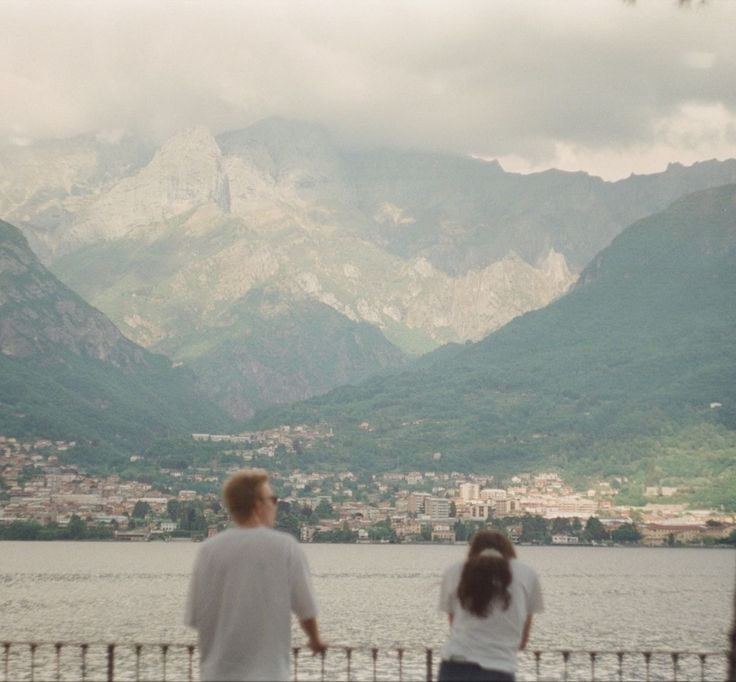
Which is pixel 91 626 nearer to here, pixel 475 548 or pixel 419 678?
pixel 419 678

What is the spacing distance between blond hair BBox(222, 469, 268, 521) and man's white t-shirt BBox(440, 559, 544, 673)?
2.28m

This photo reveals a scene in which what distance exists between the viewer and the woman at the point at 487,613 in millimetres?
14758

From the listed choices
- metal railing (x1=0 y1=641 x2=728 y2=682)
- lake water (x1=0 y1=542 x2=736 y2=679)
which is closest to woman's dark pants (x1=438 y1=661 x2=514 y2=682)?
lake water (x1=0 y1=542 x2=736 y2=679)

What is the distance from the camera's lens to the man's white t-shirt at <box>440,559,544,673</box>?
14758mm

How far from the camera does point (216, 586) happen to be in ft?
46.0

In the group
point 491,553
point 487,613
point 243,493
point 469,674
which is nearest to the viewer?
point 243,493

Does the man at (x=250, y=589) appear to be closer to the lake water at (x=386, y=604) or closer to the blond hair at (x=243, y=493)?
the blond hair at (x=243, y=493)

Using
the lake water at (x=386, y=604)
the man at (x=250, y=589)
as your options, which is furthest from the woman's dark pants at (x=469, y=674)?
the lake water at (x=386, y=604)

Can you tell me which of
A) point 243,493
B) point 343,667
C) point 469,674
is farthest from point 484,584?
point 343,667

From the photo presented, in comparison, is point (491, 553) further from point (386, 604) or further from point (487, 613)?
point (386, 604)

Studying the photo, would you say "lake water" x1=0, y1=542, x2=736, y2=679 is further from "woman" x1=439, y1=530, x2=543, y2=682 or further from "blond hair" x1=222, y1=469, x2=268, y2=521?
"blond hair" x1=222, y1=469, x2=268, y2=521

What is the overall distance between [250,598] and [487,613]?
7.64 feet

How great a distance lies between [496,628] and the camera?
14852 millimetres

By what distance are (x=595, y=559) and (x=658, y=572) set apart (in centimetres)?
3431
